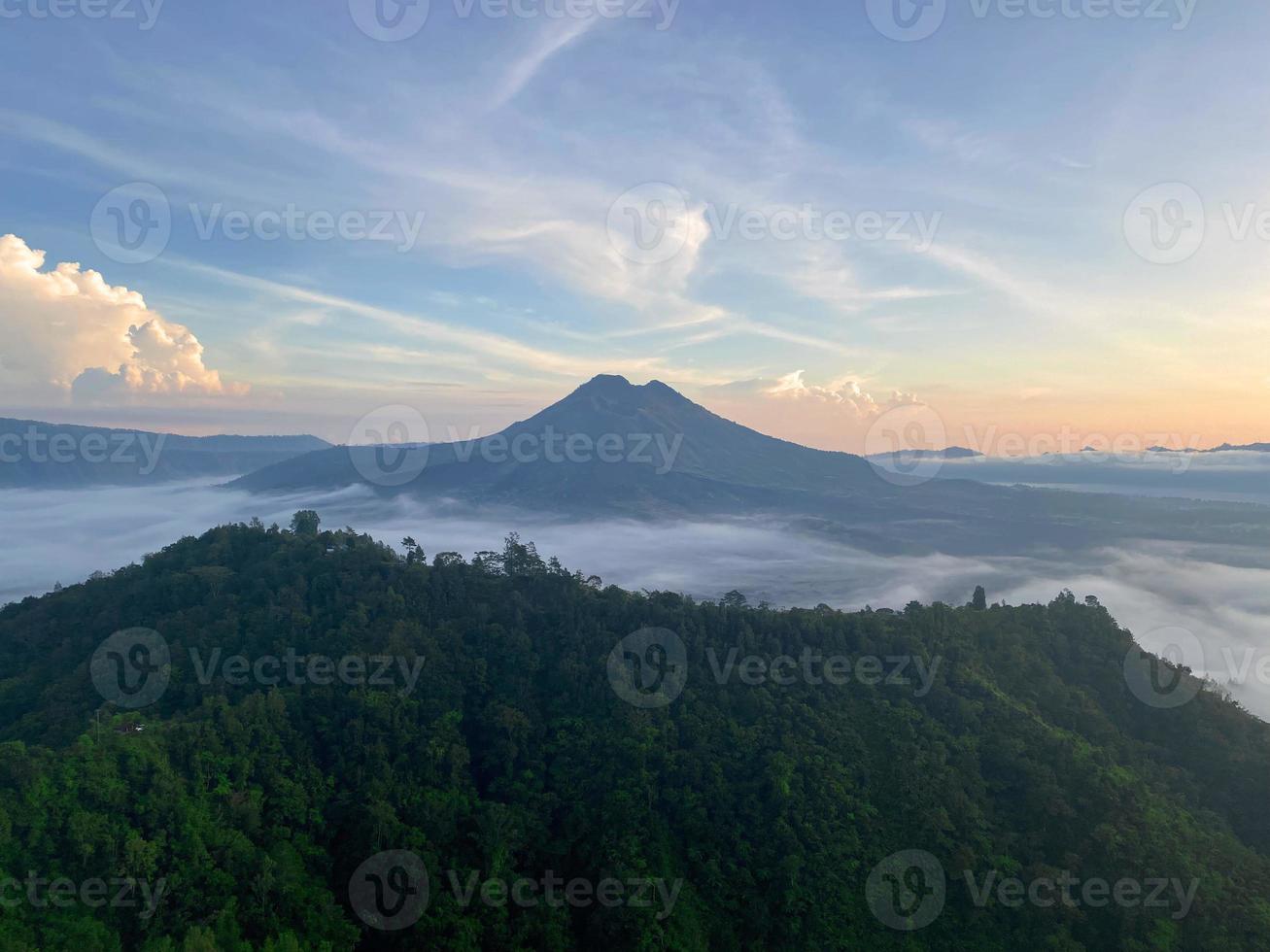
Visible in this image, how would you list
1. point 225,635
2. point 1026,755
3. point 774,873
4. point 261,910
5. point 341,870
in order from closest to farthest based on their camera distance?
point 261,910, point 341,870, point 774,873, point 1026,755, point 225,635

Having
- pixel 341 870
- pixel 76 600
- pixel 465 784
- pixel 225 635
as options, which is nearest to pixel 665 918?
pixel 465 784

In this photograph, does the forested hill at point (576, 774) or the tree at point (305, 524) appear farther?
the tree at point (305, 524)

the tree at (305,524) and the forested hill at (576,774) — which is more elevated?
the tree at (305,524)

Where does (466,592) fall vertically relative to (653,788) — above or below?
above

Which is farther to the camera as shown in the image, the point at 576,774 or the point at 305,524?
the point at 305,524

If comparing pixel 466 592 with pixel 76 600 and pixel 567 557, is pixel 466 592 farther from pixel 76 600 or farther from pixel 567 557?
pixel 567 557

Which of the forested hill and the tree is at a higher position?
the tree

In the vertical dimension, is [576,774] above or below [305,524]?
below

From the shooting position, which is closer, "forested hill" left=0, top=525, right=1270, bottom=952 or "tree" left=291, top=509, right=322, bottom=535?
"forested hill" left=0, top=525, right=1270, bottom=952
